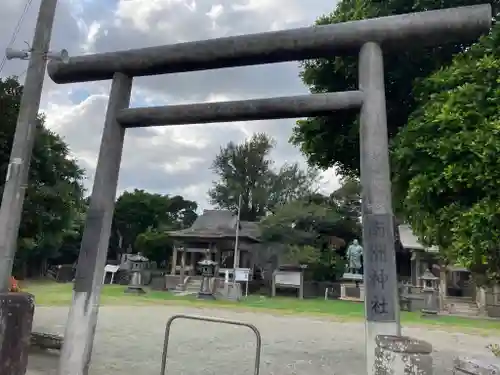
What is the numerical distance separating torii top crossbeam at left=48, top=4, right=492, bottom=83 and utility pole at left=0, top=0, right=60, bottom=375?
569 millimetres

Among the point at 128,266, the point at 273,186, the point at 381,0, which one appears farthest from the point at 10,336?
the point at 273,186

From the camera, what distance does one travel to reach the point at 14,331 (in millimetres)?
4352

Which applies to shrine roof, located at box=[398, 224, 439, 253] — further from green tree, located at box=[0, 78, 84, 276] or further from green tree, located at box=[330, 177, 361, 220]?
green tree, located at box=[0, 78, 84, 276]

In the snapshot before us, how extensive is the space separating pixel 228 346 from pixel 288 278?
16.1m

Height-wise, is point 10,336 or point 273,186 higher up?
point 273,186

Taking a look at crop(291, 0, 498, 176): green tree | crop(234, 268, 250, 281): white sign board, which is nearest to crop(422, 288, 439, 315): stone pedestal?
crop(234, 268, 250, 281): white sign board

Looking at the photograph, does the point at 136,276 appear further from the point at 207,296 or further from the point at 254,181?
the point at 254,181

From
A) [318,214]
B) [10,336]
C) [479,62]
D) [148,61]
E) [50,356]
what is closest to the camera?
[10,336]

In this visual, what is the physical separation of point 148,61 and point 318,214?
2214 cm

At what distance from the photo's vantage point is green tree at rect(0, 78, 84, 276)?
6.59 meters

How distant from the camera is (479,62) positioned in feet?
15.8

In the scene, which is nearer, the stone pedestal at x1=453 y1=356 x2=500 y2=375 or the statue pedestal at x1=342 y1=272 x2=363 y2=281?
the stone pedestal at x1=453 y1=356 x2=500 y2=375

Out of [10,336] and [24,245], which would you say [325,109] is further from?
[24,245]

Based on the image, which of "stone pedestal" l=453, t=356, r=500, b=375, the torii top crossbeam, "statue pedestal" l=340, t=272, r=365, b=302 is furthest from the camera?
"statue pedestal" l=340, t=272, r=365, b=302
